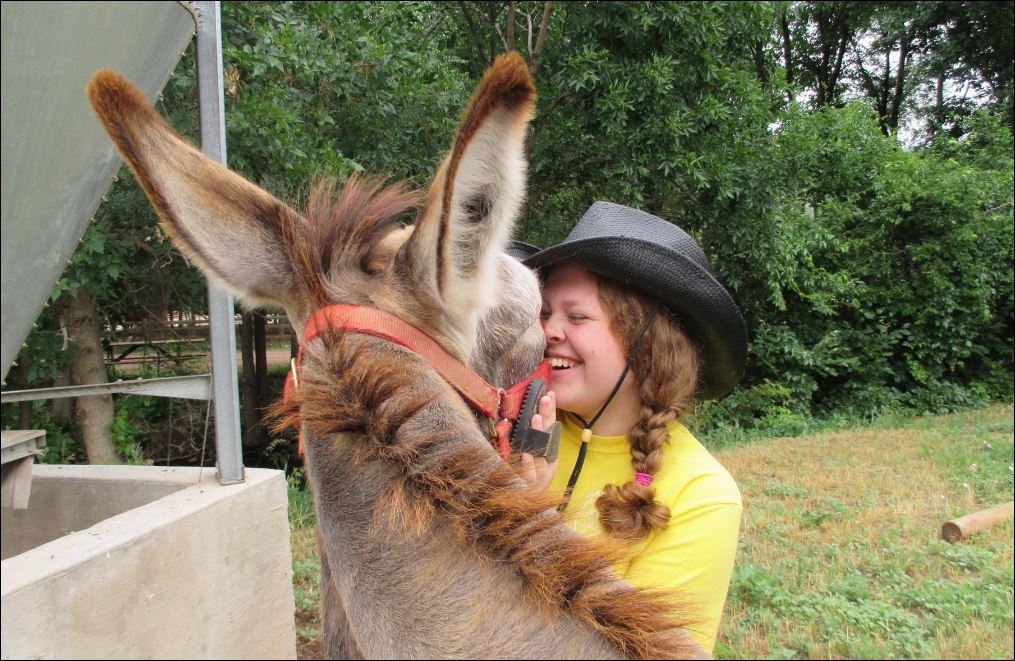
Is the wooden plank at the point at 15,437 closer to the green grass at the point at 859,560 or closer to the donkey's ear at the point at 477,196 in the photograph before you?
the green grass at the point at 859,560

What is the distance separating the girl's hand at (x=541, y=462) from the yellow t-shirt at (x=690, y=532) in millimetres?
90

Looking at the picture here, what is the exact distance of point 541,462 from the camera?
1552 mm

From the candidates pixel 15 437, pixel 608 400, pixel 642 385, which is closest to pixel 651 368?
pixel 642 385

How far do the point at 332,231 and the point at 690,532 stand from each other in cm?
122

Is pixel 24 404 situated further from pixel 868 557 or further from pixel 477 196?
pixel 868 557

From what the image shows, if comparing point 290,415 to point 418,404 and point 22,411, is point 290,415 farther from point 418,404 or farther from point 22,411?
point 22,411

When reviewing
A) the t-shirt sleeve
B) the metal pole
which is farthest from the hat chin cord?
the metal pole

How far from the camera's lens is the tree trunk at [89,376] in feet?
19.0

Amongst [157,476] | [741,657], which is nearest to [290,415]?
[157,476]

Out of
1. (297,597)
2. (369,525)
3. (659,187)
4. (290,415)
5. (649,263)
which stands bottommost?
(297,597)

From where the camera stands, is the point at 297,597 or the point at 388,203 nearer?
the point at 388,203

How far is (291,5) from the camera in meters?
5.76

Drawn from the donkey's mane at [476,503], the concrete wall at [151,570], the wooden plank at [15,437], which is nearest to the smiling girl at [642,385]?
the donkey's mane at [476,503]

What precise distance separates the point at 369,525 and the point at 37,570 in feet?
5.17
